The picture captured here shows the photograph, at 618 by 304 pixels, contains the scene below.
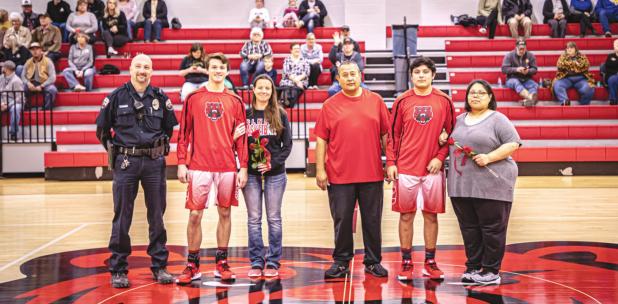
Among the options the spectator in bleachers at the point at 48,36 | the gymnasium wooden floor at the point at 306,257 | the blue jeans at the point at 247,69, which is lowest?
the gymnasium wooden floor at the point at 306,257

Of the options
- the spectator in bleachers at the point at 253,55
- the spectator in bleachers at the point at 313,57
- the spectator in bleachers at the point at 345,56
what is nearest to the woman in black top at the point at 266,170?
the spectator in bleachers at the point at 345,56

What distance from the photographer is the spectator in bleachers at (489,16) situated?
55.5ft

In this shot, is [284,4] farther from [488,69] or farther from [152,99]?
[152,99]

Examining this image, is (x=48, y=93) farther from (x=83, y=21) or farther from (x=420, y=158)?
(x=420, y=158)

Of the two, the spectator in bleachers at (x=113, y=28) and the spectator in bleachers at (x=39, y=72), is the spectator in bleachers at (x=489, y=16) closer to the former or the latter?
the spectator in bleachers at (x=113, y=28)

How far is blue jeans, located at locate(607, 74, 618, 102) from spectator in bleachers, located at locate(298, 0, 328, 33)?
6.35 meters

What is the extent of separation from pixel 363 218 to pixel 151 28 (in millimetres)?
12411

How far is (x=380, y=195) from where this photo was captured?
575cm

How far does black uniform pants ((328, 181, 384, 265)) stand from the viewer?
571 cm

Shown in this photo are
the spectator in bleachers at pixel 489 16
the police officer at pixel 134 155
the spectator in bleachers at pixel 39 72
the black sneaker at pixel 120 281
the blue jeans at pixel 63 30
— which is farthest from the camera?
the spectator in bleachers at pixel 489 16

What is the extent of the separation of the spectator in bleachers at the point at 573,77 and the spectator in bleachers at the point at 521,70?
459 mm

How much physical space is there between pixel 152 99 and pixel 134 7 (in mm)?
12678

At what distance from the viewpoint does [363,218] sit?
576 centimetres

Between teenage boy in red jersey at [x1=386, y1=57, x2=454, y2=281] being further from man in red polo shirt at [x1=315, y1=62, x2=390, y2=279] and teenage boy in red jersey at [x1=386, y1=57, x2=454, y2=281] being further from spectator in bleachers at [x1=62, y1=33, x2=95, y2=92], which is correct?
spectator in bleachers at [x1=62, y1=33, x2=95, y2=92]
